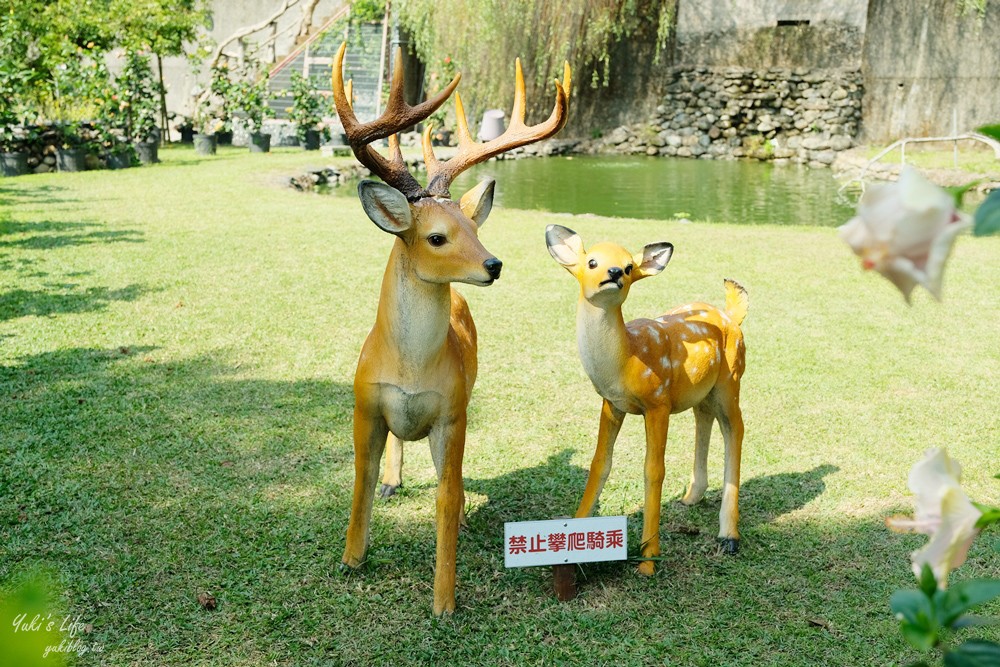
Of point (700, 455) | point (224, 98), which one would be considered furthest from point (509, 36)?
point (700, 455)

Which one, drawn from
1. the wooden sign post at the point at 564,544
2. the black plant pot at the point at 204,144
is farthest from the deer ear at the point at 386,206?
the black plant pot at the point at 204,144

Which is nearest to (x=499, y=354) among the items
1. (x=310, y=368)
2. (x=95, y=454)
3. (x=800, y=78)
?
(x=310, y=368)

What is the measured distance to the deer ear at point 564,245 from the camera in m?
3.24

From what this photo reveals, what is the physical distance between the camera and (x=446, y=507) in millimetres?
3061

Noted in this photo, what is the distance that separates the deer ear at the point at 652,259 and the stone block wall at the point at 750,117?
16.9 meters

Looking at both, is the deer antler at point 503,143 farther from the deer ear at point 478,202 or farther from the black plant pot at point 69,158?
the black plant pot at point 69,158

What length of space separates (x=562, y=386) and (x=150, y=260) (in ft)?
13.8

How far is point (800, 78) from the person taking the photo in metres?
19.4

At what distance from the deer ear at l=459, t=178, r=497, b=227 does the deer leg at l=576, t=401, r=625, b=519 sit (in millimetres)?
821

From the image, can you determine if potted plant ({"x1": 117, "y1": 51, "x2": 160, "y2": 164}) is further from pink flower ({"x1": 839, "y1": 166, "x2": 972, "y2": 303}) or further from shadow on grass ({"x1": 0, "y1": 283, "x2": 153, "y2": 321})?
pink flower ({"x1": 839, "y1": 166, "x2": 972, "y2": 303})

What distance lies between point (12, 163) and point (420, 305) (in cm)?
1190

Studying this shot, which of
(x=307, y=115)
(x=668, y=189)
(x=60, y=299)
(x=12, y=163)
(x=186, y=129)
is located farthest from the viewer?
(x=186, y=129)

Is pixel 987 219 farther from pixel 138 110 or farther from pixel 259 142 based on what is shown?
pixel 259 142

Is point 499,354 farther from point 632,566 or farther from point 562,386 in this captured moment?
point 632,566
